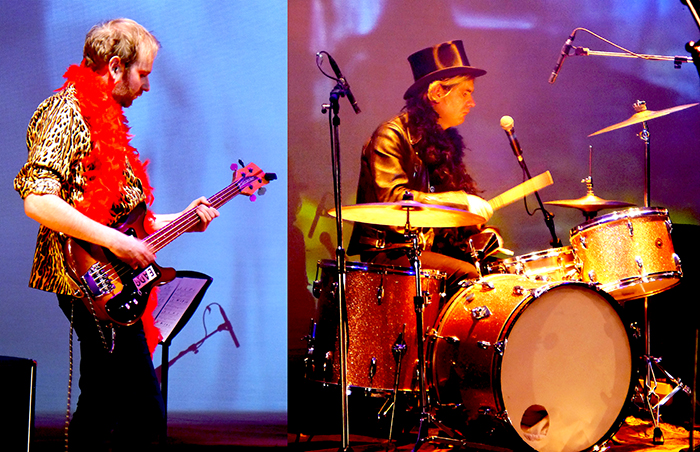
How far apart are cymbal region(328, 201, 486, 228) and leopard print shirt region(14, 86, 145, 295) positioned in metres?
1.07

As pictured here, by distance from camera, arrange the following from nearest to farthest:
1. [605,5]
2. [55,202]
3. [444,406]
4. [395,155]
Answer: [55,202] → [444,406] → [395,155] → [605,5]

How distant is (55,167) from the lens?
199 cm

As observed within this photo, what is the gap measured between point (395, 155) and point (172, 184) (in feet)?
4.37

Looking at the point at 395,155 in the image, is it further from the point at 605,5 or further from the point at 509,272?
the point at 605,5

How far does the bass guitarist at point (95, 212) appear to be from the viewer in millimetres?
1953

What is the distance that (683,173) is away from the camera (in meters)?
4.22

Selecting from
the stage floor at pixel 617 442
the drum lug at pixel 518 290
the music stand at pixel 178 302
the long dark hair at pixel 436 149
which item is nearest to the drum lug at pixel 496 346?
the drum lug at pixel 518 290

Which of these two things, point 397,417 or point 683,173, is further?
point 683,173

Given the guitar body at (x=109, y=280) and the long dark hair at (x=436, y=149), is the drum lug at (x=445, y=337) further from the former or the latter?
the guitar body at (x=109, y=280)

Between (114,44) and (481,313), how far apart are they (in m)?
1.87

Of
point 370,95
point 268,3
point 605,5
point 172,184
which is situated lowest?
point 172,184

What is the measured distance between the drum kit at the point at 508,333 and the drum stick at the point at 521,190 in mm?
515

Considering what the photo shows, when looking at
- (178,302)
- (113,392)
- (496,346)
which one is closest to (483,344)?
(496,346)

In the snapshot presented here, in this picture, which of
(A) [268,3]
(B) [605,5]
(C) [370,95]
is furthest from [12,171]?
(B) [605,5]
